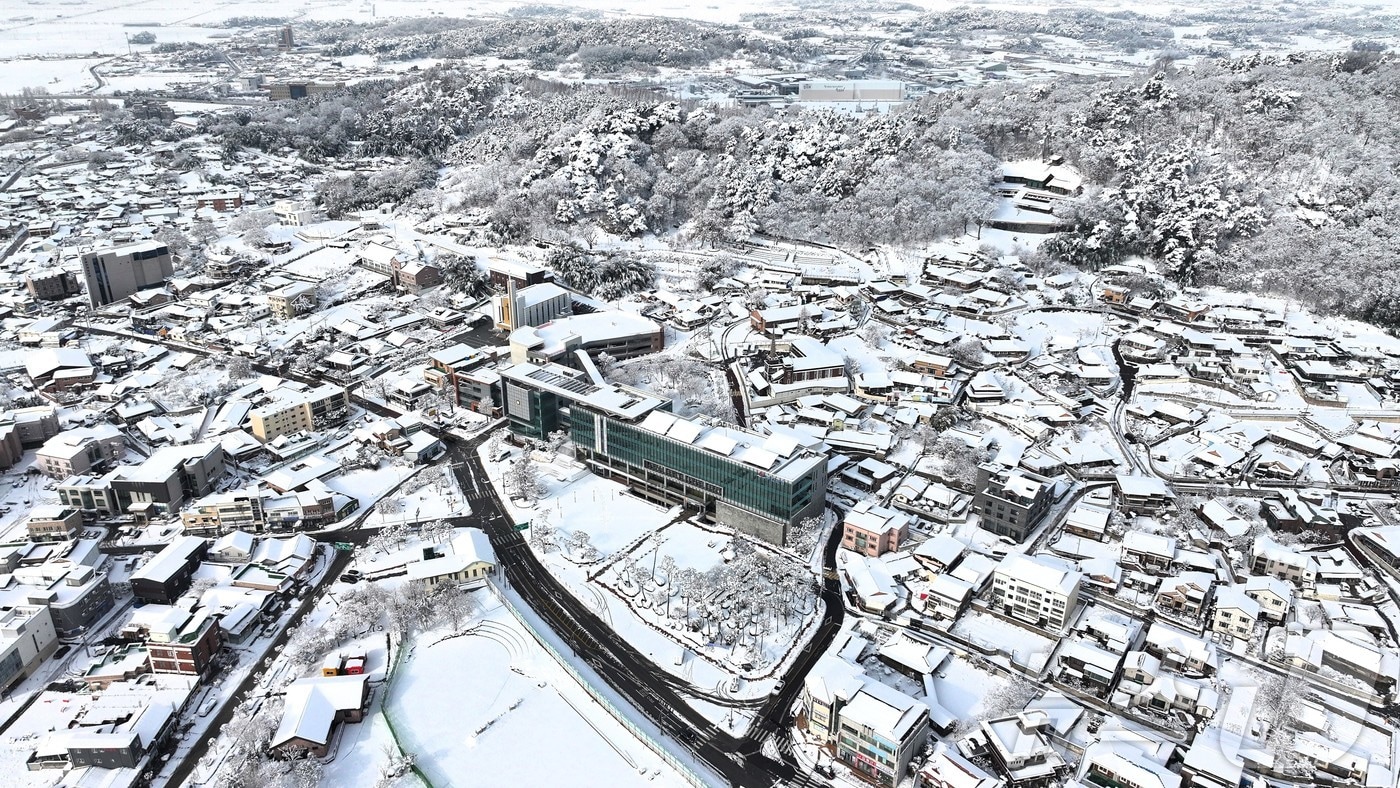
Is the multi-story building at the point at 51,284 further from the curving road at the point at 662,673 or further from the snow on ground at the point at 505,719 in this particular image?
Result: the snow on ground at the point at 505,719

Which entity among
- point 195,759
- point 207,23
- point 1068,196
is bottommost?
point 195,759

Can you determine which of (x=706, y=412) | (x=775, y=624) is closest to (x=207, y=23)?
(x=706, y=412)

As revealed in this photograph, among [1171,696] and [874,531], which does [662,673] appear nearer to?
[874,531]

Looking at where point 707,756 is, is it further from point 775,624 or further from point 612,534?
point 612,534

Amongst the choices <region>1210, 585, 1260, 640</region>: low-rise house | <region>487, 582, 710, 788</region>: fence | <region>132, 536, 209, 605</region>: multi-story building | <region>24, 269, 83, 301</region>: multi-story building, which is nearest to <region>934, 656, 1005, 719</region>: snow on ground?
<region>1210, 585, 1260, 640</region>: low-rise house

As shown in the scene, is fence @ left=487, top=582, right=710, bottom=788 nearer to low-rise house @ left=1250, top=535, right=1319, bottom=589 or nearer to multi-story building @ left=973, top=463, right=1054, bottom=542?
multi-story building @ left=973, top=463, right=1054, bottom=542

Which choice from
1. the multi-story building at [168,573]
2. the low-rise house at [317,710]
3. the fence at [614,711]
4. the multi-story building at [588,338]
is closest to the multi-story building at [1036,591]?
the fence at [614,711]
